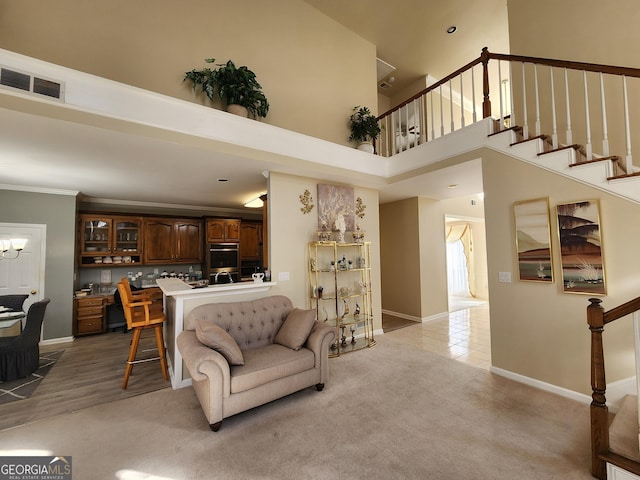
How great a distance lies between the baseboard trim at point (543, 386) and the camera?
2693 millimetres

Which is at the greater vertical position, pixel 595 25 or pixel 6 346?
pixel 595 25

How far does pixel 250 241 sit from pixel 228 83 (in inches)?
169

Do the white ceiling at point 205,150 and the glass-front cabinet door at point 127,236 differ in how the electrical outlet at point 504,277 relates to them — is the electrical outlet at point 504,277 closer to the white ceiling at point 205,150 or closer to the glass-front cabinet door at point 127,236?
the white ceiling at point 205,150

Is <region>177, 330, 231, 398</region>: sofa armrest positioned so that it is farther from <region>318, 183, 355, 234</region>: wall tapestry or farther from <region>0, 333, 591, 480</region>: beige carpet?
A: <region>318, 183, 355, 234</region>: wall tapestry

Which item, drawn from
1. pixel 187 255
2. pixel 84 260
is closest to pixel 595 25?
pixel 187 255

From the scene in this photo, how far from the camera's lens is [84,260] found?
5480 mm

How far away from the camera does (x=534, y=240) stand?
303 centimetres

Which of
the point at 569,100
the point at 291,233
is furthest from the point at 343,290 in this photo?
the point at 569,100

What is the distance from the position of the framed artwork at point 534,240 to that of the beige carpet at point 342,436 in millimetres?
1301

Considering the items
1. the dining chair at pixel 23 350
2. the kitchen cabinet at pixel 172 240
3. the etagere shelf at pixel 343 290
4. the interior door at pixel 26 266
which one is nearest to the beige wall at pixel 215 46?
the etagere shelf at pixel 343 290

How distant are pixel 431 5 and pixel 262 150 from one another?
164 inches

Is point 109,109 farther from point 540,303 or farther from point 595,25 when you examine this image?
point 595,25

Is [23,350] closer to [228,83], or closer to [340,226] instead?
[228,83]

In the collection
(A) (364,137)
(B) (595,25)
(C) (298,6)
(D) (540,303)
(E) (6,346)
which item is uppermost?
(C) (298,6)
